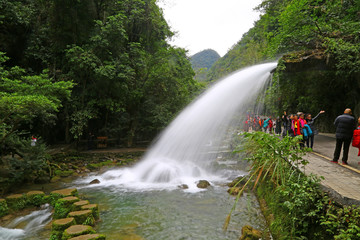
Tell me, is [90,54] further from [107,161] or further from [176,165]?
[176,165]

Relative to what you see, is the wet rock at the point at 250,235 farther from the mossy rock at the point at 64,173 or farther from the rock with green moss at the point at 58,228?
the mossy rock at the point at 64,173

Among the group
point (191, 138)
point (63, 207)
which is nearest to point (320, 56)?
point (191, 138)

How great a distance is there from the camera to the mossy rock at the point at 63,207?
6.63 meters

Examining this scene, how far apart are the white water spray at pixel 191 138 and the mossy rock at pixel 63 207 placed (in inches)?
160

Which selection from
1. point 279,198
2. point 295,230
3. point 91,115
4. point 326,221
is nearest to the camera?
point 326,221

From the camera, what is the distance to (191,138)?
15062 mm

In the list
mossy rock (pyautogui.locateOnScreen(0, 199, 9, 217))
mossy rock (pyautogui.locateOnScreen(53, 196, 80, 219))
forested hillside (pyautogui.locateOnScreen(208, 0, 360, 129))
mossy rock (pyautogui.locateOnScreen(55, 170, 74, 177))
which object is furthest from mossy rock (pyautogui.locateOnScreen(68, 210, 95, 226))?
forested hillside (pyautogui.locateOnScreen(208, 0, 360, 129))

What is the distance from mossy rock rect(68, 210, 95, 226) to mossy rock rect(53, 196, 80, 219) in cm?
59

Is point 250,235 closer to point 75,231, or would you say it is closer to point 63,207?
point 75,231

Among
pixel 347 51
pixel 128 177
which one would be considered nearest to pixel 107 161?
pixel 128 177

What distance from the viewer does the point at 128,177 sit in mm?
12469

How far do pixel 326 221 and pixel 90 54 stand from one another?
16.8 metres

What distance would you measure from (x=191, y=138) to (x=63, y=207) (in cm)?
946

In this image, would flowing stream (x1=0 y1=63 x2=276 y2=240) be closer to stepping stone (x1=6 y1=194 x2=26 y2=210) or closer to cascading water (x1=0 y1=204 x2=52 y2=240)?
cascading water (x1=0 y1=204 x2=52 y2=240)
